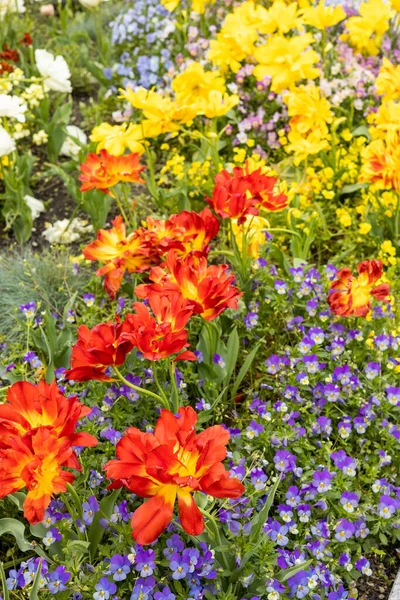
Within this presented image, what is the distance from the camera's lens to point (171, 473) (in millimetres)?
1324

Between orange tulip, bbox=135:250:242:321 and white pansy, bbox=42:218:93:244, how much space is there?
4.63 ft

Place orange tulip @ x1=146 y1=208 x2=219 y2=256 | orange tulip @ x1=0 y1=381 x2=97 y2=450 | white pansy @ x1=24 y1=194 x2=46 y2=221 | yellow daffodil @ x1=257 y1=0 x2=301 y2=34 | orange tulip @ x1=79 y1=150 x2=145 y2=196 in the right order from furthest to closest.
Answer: white pansy @ x1=24 y1=194 x2=46 y2=221 → yellow daffodil @ x1=257 y1=0 x2=301 y2=34 → orange tulip @ x1=79 y1=150 x2=145 y2=196 → orange tulip @ x1=146 y1=208 x2=219 y2=256 → orange tulip @ x1=0 y1=381 x2=97 y2=450

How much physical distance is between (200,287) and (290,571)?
679mm

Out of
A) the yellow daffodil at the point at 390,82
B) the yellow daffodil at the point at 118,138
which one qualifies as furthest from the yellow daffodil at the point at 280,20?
the yellow daffodil at the point at 118,138

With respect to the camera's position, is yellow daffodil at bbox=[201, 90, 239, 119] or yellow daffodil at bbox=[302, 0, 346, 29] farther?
yellow daffodil at bbox=[302, 0, 346, 29]

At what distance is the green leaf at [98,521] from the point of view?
1.70 meters

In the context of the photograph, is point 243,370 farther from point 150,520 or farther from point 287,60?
point 287,60

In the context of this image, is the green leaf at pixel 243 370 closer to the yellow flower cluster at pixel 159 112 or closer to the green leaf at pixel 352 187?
the yellow flower cluster at pixel 159 112

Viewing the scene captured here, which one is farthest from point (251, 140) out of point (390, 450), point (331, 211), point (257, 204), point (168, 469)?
point (168, 469)

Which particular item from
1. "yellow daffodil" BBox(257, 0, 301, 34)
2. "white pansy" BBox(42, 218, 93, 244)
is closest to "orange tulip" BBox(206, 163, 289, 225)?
"white pansy" BBox(42, 218, 93, 244)

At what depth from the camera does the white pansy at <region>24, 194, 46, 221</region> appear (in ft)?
11.0

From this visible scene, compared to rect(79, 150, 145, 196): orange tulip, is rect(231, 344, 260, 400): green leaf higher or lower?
lower

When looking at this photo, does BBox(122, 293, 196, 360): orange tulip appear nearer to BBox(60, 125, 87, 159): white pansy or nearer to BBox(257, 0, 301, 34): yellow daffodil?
BBox(257, 0, 301, 34): yellow daffodil

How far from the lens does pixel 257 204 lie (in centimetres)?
214
